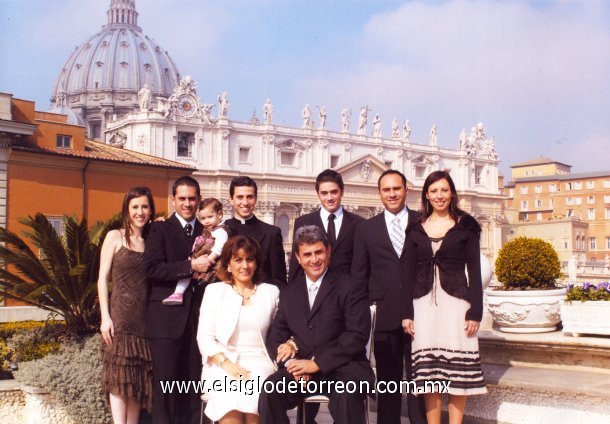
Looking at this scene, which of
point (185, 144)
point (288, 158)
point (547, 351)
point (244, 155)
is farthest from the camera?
point (288, 158)

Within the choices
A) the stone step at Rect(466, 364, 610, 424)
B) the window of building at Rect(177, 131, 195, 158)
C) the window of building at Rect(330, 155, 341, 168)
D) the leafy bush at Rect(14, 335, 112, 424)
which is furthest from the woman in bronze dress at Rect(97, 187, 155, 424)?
the window of building at Rect(330, 155, 341, 168)

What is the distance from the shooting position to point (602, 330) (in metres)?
5.10

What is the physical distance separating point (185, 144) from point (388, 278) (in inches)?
1535

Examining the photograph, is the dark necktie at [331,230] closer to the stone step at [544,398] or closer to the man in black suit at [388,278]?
the man in black suit at [388,278]

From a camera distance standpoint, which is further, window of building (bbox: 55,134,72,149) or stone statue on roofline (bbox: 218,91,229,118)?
stone statue on roofline (bbox: 218,91,229,118)

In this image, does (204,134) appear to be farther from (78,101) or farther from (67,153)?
(78,101)

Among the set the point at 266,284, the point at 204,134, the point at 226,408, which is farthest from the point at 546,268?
the point at 204,134

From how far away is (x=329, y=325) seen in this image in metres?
3.81

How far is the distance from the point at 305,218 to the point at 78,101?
76.1 meters

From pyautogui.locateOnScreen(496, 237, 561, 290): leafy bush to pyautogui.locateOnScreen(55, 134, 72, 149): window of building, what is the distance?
16764 millimetres

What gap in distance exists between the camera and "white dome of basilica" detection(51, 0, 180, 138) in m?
73.1

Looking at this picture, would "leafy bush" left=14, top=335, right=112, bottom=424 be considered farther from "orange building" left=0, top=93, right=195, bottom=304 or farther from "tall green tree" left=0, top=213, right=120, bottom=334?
"orange building" left=0, top=93, right=195, bottom=304

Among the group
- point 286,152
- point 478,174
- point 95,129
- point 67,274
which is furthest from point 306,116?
point 67,274

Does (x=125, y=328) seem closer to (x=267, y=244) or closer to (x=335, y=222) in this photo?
(x=267, y=244)
